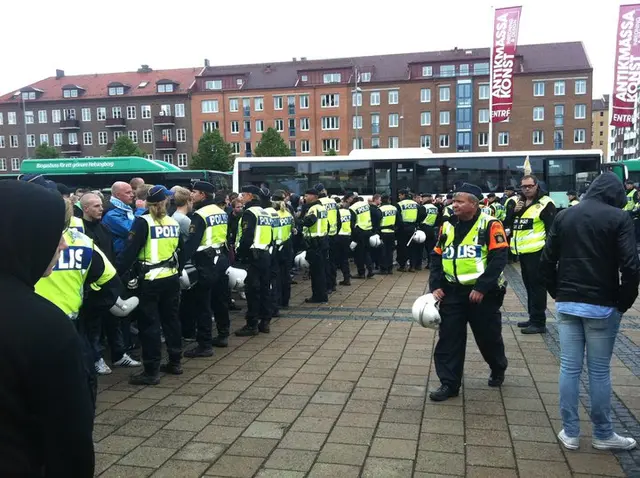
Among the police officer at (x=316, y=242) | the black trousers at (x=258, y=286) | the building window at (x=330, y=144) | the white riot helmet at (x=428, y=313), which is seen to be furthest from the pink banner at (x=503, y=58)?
the building window at (x=330, y=144)

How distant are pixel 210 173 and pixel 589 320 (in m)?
21.5

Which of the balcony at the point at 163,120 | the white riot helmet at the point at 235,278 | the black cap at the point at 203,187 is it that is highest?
the balcony at the point at 163,120

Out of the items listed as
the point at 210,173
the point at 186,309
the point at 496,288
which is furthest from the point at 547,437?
the point at 210,173

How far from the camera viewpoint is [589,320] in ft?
12.9

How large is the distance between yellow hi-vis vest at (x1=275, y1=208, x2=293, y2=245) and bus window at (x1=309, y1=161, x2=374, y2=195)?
12.0m

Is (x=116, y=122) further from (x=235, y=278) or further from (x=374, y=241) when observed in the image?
(x=235, y=278)

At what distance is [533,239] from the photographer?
753 cm

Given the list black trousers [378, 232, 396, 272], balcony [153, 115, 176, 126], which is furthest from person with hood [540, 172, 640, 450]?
balcony [153, 115, 176, 126]

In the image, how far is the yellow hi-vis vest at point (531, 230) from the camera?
→ 7.48 meters

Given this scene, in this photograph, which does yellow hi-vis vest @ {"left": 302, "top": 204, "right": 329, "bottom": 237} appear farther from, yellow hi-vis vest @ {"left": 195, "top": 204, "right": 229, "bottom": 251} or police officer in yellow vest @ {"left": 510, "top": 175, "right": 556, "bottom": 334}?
police officer in yellow vest @ {"left": 510, "top": 175, "right": 556, "bottom": 334}

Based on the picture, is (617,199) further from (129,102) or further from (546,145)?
(129,102)

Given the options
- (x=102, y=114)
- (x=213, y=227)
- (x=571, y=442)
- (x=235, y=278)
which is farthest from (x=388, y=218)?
(x=102, y=114)

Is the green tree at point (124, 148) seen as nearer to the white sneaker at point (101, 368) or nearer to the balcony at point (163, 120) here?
the balcony at point (163, 120)

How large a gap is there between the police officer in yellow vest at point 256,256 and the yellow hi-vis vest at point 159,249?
182 centimetres
